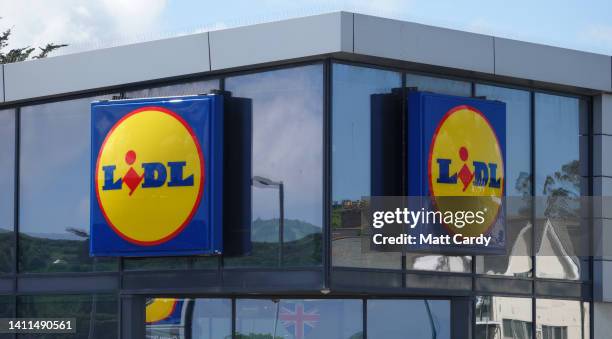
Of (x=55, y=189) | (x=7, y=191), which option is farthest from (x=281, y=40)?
(x=7, y=191)

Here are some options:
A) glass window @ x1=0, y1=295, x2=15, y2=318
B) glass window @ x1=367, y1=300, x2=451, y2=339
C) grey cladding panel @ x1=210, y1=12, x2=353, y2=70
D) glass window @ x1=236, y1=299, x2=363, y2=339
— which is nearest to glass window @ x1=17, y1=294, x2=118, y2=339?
glass window @ x1=0, y1=295, x2=15, y2=318

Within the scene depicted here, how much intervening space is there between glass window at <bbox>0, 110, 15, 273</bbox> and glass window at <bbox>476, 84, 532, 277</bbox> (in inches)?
358

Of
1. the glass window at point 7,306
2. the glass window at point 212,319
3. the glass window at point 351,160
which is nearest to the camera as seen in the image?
the glass window at point 351,160

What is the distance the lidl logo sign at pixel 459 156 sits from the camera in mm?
21953

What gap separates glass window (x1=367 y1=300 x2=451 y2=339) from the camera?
22.3 m

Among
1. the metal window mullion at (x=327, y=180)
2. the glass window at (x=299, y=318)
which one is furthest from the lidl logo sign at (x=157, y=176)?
the metal window mullion at (x=327, y=180)

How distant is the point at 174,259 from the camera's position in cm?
2277

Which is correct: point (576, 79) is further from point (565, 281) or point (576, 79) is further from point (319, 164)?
point (319, 164)

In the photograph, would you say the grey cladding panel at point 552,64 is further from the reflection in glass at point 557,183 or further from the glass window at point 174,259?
the glass window at point 174,259

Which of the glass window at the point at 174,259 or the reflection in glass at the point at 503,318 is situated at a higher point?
the glass window at the point at 174,259

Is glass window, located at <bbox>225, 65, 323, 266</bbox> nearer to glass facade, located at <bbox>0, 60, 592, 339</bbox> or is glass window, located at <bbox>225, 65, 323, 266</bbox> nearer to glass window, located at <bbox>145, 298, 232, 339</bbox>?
glass facade, located at <bbox>0, 60, 592, 339</bbox>

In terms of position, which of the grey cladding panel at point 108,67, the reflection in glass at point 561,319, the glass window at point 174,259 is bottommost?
the reflection in glass at point 561,319

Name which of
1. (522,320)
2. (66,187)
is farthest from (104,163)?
(522,320)

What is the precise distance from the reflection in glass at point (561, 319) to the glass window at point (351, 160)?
407cm
